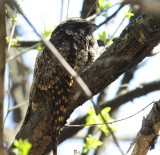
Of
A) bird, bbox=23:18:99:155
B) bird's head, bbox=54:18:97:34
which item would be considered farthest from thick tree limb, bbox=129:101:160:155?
bird's head, bbox=54:18:97:34

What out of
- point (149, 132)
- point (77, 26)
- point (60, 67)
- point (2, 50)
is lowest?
point (149, 132)

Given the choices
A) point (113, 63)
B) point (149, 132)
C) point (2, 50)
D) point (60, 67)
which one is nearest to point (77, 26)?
point (60, 67)

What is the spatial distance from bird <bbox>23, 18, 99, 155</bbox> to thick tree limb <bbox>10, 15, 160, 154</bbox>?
0.10m

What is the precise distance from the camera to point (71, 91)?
2527 mm

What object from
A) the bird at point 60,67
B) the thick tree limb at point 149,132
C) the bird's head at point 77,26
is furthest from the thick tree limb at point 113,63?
the bird's head at point 77,26

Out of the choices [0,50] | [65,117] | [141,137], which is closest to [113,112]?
[65,117]

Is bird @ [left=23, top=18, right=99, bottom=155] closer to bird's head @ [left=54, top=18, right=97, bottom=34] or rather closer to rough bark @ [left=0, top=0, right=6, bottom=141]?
bird's head @ [left=54, top=18, right=97, bottom=34]

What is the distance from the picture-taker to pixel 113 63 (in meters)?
2.22

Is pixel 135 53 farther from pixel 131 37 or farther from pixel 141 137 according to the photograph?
pixel 141 137

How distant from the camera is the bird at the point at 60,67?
2.48 meters

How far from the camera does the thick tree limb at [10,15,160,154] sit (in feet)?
6.77

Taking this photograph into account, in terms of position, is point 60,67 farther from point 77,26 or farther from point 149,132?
point 149,132

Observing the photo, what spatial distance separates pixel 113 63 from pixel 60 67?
0.53 m

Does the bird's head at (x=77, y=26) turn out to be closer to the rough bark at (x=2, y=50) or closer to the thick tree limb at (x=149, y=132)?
the thick tree limb at (x=149, y=132)
